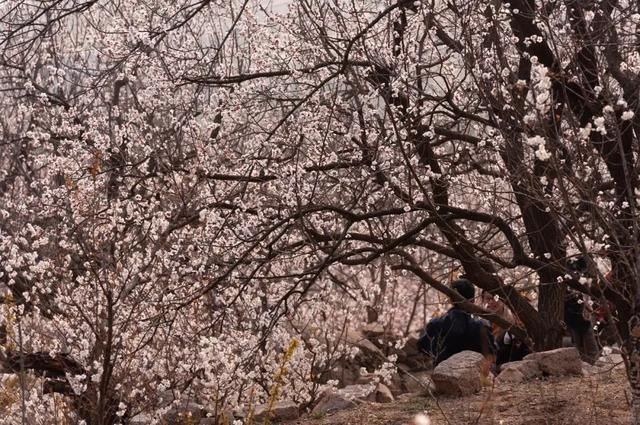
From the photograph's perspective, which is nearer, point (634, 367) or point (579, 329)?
point (634, 367)

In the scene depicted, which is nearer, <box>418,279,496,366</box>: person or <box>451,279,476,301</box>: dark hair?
<box>418,279,496,366</box>: person

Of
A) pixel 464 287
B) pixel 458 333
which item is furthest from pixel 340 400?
pixel 464 287

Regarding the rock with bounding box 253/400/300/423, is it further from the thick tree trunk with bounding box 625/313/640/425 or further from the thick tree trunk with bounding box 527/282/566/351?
the thick tree trunk with bounding box 625/313/640/425

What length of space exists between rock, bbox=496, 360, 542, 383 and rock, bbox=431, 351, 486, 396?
1.15ft

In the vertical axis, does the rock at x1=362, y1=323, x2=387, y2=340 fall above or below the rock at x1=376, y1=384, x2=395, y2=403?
above

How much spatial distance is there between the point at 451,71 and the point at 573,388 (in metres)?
3.51

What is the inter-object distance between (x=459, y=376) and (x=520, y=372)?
708mm

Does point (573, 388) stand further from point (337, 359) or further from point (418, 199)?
point (337, 359)

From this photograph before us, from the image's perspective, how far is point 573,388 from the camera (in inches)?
292

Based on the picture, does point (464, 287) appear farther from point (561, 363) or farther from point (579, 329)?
point (579, 329)

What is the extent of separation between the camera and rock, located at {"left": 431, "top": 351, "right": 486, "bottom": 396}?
25.2 feet

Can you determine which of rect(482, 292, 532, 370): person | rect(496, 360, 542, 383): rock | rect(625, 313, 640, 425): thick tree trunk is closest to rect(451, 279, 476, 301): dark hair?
rect(482, 292, 532, 370): person

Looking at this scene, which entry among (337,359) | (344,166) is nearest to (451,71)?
(344,166)

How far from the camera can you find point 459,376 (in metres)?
7.67
